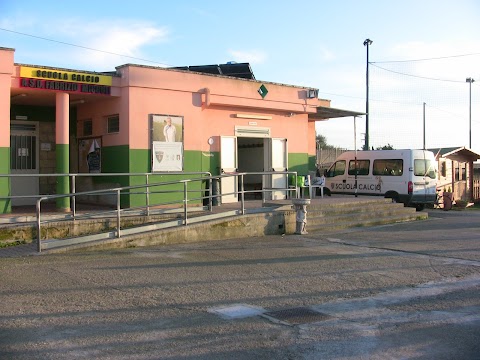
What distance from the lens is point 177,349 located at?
→ 5.02 meters

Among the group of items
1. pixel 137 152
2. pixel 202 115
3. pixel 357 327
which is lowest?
pixel 357 327

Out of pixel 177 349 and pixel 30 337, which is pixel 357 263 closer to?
pixel 177 349

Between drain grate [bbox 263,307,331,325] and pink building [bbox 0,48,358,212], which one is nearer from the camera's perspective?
drain grate [bbox 263,307,331,325]

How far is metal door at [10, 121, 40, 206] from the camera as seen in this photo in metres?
14.9

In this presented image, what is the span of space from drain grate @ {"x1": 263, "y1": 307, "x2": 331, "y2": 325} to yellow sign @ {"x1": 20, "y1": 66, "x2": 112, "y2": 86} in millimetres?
9387

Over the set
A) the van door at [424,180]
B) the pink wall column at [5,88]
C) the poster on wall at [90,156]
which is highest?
the pink wall column at [5,88]

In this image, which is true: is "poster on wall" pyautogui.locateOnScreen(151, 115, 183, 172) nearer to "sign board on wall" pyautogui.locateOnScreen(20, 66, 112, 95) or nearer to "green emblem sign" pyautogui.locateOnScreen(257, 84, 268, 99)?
"sign board on wall" pyautogui.locateOnScreen(20, 66, 112, 95)

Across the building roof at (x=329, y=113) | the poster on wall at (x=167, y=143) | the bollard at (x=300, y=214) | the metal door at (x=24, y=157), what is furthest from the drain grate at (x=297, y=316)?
the building roof at (x=329, y=113)

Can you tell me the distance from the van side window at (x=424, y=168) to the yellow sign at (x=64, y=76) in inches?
478

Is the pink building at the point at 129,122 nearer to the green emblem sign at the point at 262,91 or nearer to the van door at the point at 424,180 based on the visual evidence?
the green emblem sign at the point at 262,91

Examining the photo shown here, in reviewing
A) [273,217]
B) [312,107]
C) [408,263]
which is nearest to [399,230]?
[273,217]

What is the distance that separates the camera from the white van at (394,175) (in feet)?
65.0

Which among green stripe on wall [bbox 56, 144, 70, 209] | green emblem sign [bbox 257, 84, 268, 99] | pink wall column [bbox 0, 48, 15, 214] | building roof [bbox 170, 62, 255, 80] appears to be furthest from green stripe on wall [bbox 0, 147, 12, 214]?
green emblem sign [bbox 257, 84, 268, 99]

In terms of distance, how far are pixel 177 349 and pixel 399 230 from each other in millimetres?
10558
